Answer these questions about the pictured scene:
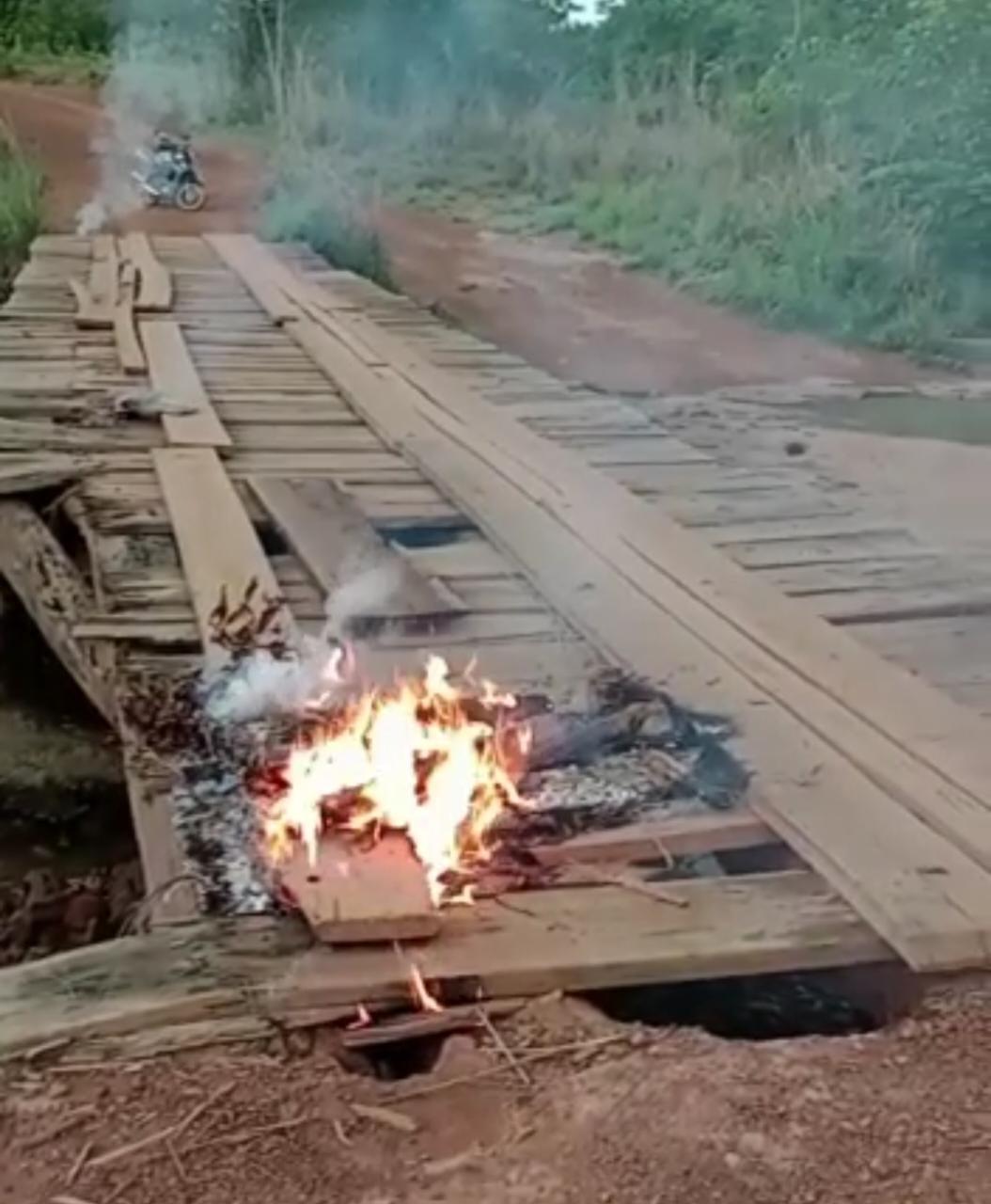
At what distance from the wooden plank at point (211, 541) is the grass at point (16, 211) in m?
5.25

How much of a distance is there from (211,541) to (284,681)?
0.86 m

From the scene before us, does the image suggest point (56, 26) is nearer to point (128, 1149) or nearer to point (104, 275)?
point (104, 275)

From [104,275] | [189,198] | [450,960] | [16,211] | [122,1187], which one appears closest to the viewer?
[122,1187]

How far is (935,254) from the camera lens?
10062 mm

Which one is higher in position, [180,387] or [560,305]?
[180,387]

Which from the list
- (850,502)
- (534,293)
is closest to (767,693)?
(850,502)

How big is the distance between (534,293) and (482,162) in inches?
165

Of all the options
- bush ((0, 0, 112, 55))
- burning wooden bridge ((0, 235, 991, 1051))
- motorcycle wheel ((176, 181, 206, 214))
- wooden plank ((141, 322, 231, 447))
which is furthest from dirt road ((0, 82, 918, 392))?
burning wooden bridge ((0, 235, 991, 1051))

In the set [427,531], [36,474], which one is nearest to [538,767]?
[427,531]

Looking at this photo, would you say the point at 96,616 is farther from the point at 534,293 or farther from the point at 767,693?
the point at 534,293

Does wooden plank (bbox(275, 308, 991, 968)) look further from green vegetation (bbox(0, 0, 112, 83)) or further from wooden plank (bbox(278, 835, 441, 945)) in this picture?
green vegetation (bbox(0, 0, 112, 83))

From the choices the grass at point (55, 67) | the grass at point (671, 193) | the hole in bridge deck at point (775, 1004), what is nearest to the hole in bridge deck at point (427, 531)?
the hole in bridge deck at point (775, 1004)

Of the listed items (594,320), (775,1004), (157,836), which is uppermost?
(157,836)

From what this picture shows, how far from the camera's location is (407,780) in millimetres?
2209
